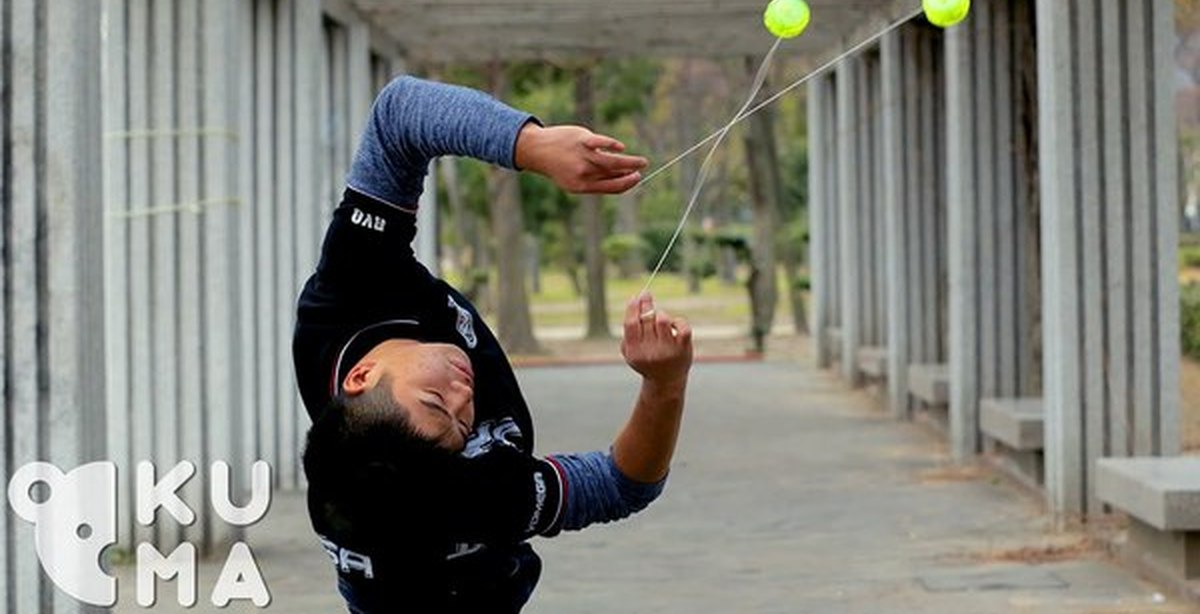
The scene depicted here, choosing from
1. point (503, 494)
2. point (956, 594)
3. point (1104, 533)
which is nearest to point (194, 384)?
point (956, 594)

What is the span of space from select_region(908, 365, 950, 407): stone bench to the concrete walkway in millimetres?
323

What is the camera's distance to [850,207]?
20750mm

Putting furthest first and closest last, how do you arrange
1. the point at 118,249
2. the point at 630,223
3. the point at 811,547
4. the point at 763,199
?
the point at 630,223 < the point at 763,199 < the point at 811,547 < the point at 118,249

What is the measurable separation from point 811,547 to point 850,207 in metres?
10.4

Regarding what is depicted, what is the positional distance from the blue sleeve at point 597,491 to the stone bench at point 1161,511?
5.88m

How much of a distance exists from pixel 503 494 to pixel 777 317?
1664 inches

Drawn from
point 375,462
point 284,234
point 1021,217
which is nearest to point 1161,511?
point 1021,217

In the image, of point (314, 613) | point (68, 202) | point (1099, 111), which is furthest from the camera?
point (1099, 111)

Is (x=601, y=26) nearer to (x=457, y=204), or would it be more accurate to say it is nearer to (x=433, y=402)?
(x=433, y=402)

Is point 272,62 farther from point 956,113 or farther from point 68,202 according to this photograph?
point 68,202

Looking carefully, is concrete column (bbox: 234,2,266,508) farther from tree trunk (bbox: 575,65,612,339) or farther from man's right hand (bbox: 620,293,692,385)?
tree trunk (bbox: 575,65,612,339)

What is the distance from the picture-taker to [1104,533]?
1043 cm

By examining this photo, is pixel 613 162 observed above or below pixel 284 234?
below

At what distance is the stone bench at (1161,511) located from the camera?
8.70 metres
